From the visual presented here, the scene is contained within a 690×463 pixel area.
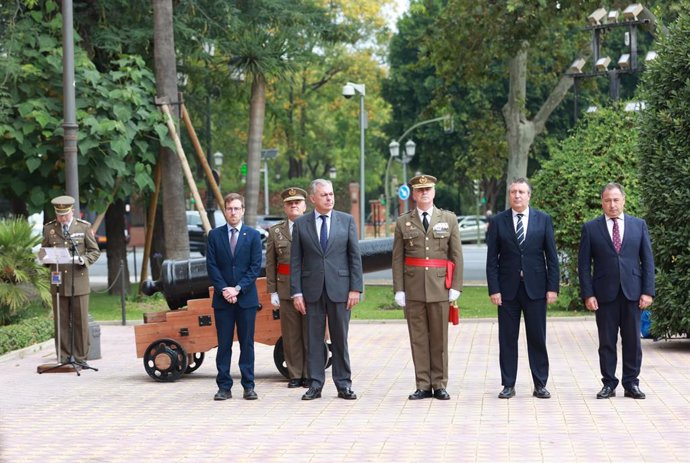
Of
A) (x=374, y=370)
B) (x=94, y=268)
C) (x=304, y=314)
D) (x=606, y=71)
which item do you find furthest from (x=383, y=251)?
(x=94, y=268)

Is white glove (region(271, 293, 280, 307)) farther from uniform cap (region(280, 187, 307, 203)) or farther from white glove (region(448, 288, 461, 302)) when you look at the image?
white glove (region(448, 288, 461, 302))

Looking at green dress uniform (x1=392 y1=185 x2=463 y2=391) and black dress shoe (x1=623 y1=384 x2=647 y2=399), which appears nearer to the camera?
black dress shoe (x1=623 y1=384 x2=647 y2=399)

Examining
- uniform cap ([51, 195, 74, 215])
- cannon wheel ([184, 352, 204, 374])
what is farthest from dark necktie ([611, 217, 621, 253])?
uniform cap ([51, 195, 74, 215])

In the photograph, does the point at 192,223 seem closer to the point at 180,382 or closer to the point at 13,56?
the point at 13,56

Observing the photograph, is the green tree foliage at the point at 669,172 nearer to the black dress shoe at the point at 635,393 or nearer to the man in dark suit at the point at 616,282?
the man in dark suit at the point at 616,282

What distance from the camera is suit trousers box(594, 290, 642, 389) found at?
1126 cm

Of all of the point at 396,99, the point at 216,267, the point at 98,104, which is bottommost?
the point at 216,267

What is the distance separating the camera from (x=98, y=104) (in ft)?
71.1

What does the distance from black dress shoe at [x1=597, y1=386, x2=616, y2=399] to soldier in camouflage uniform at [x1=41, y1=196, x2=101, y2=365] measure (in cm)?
587

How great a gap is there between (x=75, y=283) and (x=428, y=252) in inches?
188

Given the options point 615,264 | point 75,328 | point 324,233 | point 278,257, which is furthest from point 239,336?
point 75,328

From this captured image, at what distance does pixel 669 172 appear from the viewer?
595 inches

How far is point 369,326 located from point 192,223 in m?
28.6

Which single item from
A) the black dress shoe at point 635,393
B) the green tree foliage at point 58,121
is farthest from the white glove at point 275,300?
the green tree foliage at point 58,121
